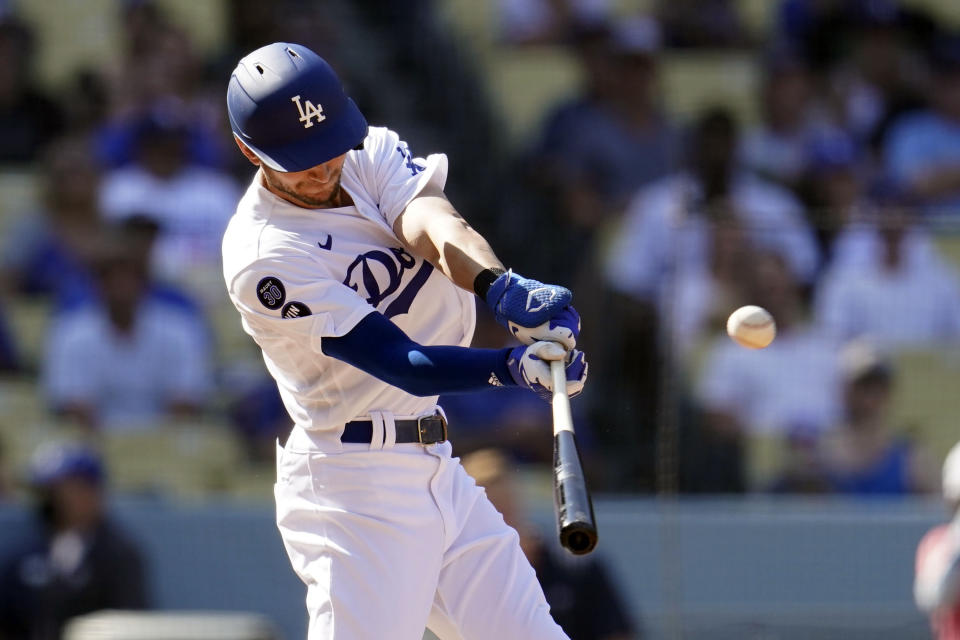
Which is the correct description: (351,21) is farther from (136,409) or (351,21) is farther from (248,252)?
(248,252)

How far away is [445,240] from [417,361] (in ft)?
1.09

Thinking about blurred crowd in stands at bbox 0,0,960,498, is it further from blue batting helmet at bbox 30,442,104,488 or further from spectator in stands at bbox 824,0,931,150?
blue batting helmet at bbox 30,442,104,488

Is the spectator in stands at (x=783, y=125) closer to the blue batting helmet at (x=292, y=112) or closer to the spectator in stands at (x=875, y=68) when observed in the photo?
the spectator in stands at (x=875, y=68)

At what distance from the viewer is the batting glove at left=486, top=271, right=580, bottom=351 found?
10.4 ft

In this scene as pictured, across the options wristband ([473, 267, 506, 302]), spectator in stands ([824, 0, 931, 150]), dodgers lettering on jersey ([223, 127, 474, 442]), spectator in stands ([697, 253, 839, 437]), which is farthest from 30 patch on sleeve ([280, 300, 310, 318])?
spectator in stands ([824, 0, 931, 150])

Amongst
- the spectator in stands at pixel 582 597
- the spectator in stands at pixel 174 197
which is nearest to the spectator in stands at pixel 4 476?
the spectator in stands at pixel 174 197

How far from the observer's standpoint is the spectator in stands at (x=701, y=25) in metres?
8.41

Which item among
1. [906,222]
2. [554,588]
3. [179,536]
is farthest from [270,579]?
[906,222]

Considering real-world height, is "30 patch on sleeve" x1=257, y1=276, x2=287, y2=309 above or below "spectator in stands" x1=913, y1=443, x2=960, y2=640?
above

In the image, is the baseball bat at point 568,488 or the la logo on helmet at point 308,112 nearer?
the baseball bat at point 568,488

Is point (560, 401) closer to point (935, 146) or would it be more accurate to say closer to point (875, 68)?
point (935, 146)

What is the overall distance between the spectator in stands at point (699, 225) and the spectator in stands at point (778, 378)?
0.14 meters

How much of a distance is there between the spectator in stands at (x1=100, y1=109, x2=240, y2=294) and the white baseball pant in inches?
144

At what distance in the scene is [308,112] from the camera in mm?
3340
